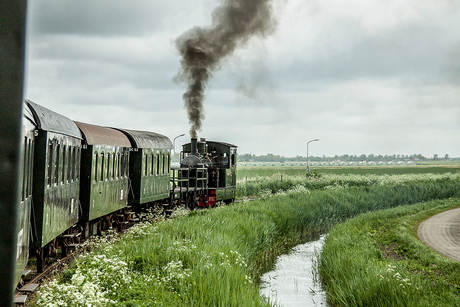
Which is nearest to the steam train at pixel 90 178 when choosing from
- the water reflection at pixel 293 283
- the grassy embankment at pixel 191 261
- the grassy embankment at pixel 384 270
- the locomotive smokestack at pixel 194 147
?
the locomotive smokestack at pixel 194 147

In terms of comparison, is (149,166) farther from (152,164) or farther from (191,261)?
(191,261)

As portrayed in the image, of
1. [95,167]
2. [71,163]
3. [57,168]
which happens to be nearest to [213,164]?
[95,167]

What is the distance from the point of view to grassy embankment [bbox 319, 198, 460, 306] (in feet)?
28.4

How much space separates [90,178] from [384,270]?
8191 mm

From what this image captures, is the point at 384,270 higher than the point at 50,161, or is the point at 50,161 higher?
the point at 50,161

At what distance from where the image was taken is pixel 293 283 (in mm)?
12867

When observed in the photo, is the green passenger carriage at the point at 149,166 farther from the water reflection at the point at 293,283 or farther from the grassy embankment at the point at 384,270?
the grassy embankment at the point at 384,270

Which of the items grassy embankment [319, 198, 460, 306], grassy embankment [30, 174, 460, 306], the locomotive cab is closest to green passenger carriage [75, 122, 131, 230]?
grassy embankment [30, 174, 460, 306]

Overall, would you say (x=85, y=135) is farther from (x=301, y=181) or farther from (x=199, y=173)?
(x=301, y=181)

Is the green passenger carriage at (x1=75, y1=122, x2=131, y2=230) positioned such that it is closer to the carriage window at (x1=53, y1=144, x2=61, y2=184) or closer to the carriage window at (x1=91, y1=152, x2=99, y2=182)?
the carriage window at (x1=91, y1=152, x2=99, y2=182)

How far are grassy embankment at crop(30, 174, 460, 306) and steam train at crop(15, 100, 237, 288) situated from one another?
1151 millimetres

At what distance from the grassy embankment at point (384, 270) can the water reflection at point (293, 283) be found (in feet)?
1.38

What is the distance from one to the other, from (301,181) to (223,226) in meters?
30.0

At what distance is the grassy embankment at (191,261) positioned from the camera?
7.09 m
